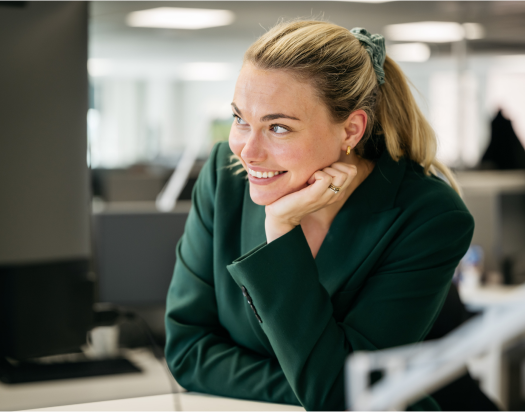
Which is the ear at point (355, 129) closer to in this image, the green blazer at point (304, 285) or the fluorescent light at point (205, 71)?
the green blazer at point (304, 285)

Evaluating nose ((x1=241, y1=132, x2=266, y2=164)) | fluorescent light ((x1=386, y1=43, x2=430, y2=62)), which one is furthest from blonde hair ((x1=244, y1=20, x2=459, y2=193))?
fluorescent light ((x1=386, y1=43, x2=430, y2=62))

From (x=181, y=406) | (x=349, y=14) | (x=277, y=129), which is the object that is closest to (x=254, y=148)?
(x=277, y=129)

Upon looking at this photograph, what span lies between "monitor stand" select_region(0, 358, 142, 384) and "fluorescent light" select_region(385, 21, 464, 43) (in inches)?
248

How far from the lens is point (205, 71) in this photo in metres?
11.0

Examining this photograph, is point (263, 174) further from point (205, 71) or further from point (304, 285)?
point (205, 71)

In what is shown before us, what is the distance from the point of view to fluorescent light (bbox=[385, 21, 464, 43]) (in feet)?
22.2

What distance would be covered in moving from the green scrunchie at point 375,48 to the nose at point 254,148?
0.85 feet

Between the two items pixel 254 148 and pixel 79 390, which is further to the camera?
pixel 79 390

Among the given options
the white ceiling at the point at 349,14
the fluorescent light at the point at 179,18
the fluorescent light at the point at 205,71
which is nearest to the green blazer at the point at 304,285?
the white ceiling at the point at 349,14

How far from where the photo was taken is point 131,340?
1.77 meters

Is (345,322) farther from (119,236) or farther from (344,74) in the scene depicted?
(119,236)

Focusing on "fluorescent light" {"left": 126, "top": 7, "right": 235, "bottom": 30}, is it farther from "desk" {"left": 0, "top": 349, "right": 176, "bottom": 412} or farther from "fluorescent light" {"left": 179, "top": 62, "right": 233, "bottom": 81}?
"desk" {"left": 0, "top": 349, "right": 176, "bottom": 412}

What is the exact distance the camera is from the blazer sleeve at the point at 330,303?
84 centimetres

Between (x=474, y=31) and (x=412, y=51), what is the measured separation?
123cm
